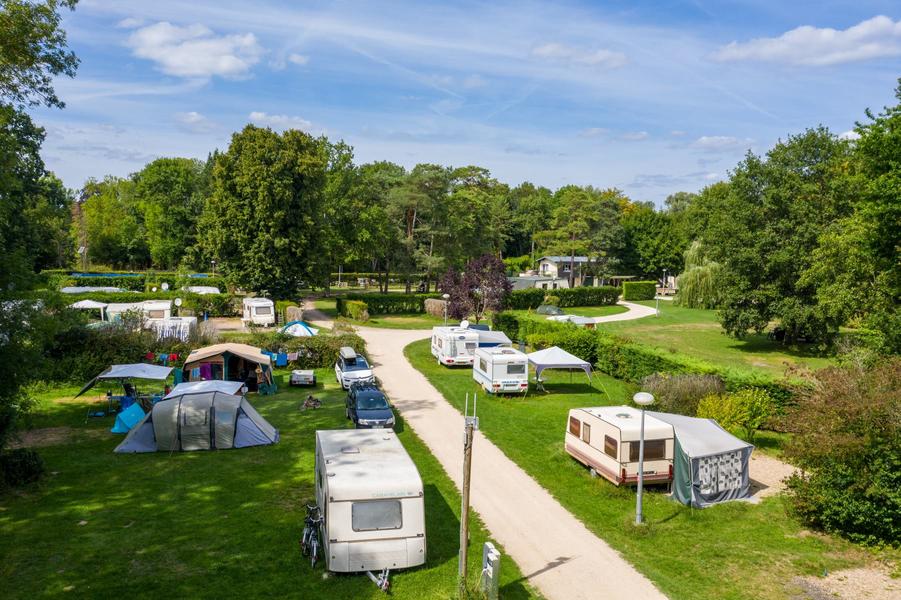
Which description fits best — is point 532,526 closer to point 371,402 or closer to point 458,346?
point 371,402

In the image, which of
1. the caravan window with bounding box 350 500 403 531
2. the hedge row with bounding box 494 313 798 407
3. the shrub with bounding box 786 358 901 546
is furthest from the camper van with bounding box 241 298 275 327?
the shrub with bounding box 786 358 901 546

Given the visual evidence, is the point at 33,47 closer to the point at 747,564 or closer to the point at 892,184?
the point at 747,564

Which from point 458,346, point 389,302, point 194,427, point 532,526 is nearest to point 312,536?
point 532,526

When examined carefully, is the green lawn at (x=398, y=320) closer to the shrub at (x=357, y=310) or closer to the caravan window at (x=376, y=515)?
the shrub at (x=357, y=310)

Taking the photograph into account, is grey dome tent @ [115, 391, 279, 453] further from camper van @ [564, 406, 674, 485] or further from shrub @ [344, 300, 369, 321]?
shrub @ [344, 300, 369, 321]

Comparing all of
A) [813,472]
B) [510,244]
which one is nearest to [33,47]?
[813,472]

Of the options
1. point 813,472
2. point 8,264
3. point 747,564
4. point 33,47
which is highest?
point 33,47

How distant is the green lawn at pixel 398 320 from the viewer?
4584 centimetres

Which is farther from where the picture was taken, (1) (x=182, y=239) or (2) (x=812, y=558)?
(1) (x=182, y=239)

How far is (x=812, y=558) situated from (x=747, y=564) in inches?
58.0

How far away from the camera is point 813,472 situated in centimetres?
1470

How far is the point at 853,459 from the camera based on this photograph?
547 inches

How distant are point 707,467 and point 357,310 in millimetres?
34299

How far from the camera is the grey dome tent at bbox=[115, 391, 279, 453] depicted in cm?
1833
